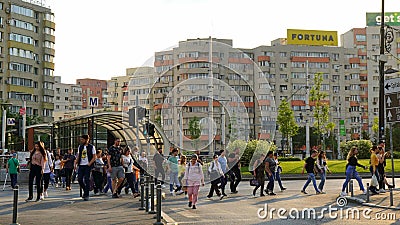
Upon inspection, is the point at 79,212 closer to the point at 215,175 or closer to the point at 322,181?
Answer: the point at 215,175

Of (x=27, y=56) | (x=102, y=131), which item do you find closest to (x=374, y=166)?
(x=102, y=131)

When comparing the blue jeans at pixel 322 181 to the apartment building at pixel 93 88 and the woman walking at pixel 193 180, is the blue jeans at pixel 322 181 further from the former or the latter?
the apartment building at pixel 93 88

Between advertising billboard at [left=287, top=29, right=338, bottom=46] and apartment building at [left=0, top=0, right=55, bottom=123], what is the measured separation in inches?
1740

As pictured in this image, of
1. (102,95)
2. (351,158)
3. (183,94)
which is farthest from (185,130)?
(102,95)

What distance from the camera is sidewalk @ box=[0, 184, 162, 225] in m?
13.2

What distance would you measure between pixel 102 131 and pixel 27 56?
61.9 meters

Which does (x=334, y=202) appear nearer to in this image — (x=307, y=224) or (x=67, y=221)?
(x=307, y=224)

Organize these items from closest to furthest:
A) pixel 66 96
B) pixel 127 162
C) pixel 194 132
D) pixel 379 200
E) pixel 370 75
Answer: pixel 379 200
pixel 127 162
pixel 194 132
pixel 370 75
pixel 66 96

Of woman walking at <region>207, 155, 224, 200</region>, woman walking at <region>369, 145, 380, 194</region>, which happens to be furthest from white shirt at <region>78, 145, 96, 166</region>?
woman walking at <region>369, 145, 380, 194</region>

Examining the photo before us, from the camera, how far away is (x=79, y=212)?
15016 millimetres

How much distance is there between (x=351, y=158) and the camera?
2003cm

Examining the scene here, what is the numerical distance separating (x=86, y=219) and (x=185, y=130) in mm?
13344

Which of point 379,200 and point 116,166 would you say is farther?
point 116,166

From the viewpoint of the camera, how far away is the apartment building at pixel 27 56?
92.9 m
